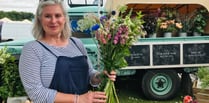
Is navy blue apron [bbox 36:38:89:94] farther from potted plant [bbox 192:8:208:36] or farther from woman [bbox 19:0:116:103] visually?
potted plant [bbox 192:8:208:36]

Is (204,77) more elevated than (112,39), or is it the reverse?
(112,39)

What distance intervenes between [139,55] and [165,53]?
0.41 meters

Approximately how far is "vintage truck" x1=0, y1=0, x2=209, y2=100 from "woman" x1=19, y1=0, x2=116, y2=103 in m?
3.55

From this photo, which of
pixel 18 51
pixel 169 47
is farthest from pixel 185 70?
pixel 18 51

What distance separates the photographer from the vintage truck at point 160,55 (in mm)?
5734

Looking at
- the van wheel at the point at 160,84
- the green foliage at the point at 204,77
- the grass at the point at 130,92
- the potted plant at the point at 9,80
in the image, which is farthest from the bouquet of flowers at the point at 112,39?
the grass at the point at 130,92

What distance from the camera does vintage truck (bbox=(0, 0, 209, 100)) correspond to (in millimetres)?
5734

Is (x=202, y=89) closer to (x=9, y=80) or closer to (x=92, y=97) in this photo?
(x=92, y=97)

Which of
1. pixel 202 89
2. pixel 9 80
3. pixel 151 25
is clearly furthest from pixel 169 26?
pixel 202 89

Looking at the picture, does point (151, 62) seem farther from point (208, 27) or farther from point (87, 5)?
point (87, 5)

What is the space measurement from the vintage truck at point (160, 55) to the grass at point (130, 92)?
179 millimetres

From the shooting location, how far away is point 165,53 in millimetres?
5863

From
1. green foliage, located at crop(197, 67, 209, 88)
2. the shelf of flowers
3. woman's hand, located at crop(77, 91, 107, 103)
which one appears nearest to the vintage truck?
green foliage, located at crop(197, 67, 209, 88)

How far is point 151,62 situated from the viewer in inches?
232
